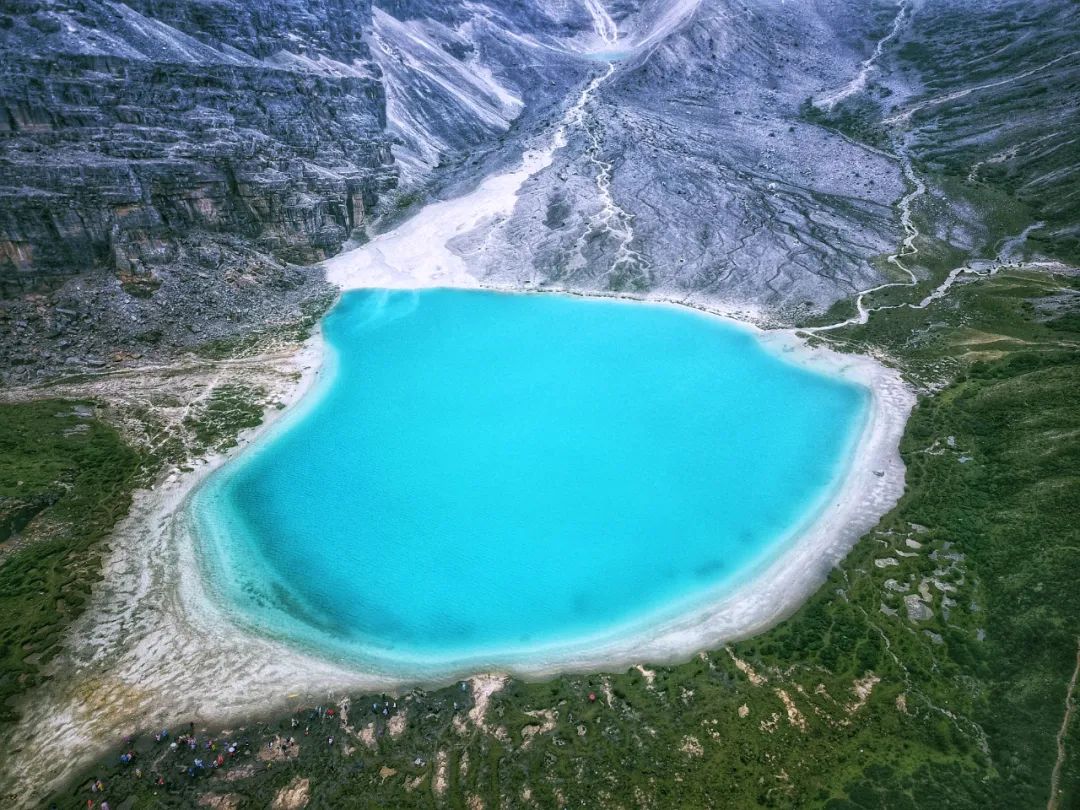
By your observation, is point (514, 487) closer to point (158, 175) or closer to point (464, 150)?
point (158, 175)

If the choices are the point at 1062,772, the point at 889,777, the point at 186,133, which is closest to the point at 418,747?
the point at 889,777

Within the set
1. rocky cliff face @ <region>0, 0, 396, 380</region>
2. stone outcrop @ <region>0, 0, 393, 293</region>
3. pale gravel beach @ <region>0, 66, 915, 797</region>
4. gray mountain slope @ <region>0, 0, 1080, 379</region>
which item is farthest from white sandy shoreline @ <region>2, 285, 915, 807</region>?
stone outcrop @ <region>0, 0, 393, 293</region>

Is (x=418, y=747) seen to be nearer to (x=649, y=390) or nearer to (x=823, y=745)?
(x=823, y=745)

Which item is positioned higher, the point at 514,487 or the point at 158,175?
the point at 158,175

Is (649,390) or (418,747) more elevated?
(649,390)

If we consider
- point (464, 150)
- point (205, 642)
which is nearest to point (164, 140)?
point (464, 150)

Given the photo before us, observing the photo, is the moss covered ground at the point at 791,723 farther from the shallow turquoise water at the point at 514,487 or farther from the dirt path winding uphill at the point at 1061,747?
the shallow turquoise water at the point at 514,487

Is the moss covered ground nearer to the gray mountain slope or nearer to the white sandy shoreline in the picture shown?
the white sandy shoreline
